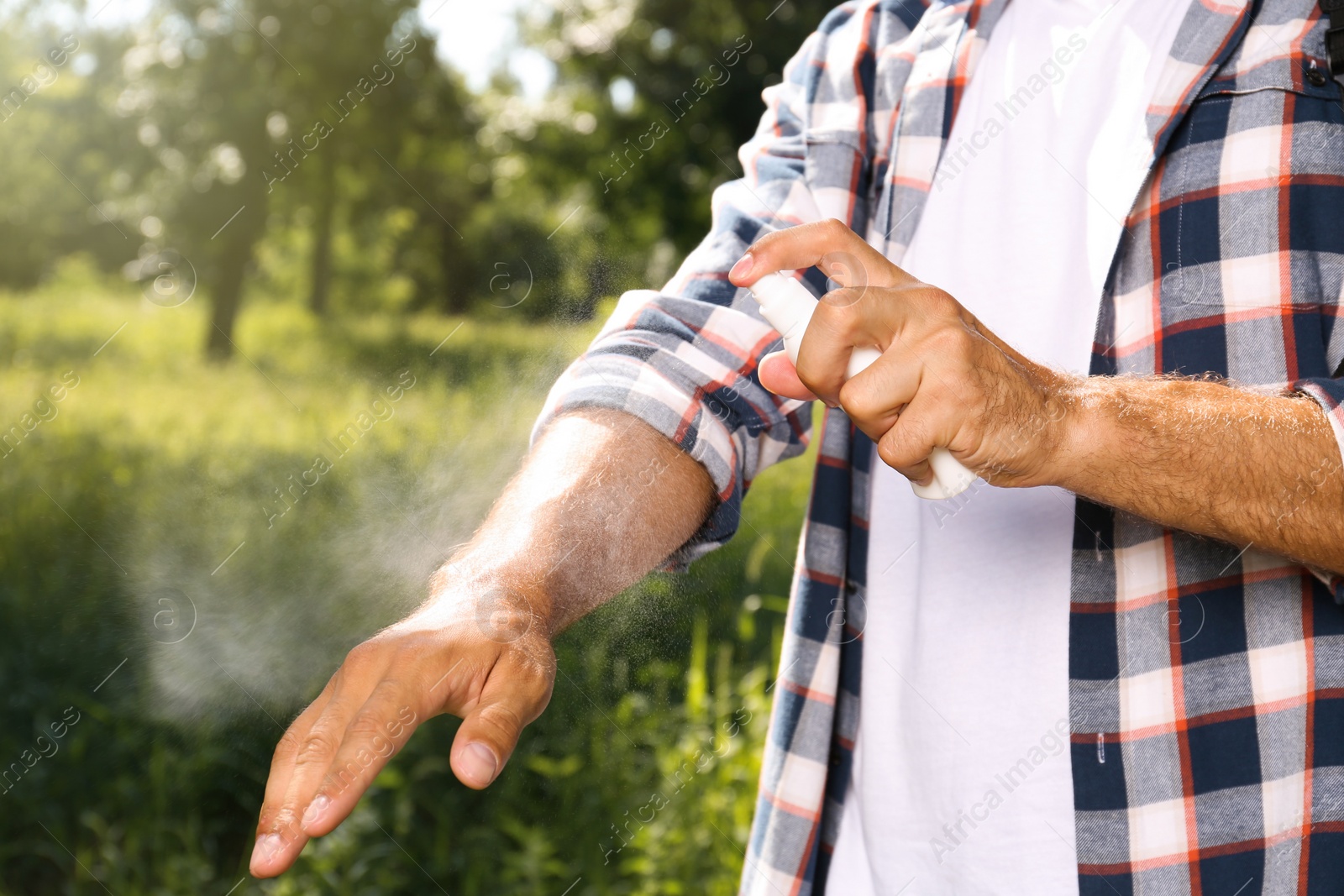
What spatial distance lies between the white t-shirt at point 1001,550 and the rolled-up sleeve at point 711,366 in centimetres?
20

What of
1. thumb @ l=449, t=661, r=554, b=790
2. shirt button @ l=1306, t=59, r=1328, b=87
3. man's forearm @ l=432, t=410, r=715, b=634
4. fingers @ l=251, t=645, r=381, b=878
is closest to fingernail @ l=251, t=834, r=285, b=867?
fingers @ l=251, t=645, r=381, b=878

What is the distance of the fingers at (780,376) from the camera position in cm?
107

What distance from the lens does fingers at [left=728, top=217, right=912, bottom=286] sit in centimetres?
95

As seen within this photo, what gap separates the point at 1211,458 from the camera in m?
1.00

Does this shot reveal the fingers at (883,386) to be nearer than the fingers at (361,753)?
No

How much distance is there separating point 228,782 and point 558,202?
7.67 metres

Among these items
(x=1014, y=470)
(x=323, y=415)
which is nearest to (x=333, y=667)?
(x=1014, y=470)

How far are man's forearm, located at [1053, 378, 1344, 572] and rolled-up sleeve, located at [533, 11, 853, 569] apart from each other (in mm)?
454

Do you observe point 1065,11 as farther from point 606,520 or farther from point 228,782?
point 228,782

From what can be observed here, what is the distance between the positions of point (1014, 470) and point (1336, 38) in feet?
2.35

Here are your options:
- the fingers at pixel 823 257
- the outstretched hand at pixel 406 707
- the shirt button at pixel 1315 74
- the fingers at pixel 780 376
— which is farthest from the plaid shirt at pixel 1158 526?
the outstretched hand at pixel 406 707

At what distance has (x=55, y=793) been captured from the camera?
129 inches

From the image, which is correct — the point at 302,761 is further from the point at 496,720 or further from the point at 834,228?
the point at 834,228

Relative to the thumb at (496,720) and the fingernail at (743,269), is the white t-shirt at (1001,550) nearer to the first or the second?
the fingernail at (743,269)
